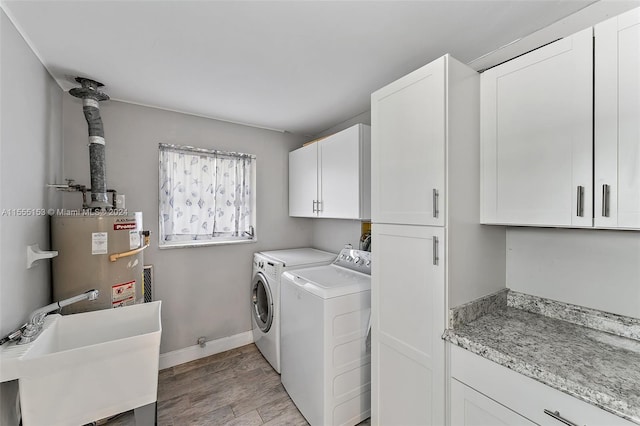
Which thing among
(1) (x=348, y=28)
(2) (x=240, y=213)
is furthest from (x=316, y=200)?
(1) (x=348, y=28)

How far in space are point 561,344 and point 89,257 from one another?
2595 mm

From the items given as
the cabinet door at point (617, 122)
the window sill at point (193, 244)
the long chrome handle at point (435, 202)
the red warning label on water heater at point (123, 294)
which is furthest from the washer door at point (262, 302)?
the cabinet door at point (617, 122)

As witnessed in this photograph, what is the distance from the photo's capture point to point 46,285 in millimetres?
1606

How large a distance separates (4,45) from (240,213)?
1.97 meters

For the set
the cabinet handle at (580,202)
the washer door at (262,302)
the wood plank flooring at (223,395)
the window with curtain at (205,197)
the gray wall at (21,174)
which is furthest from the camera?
the window with curtain at (205,197)

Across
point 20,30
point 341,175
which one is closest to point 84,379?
point 20,30

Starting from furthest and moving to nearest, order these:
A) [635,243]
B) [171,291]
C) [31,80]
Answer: [171,291], [31,80], [635,243]

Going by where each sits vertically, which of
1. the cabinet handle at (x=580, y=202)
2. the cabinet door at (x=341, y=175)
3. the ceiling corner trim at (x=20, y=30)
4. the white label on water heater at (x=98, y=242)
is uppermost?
the ceiling corner trim at (x=20, y=30)

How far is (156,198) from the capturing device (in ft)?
7.93

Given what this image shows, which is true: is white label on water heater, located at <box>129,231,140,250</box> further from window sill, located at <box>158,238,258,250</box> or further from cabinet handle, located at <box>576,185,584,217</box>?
cabinet handle, located at <box>576,185,584,217</box>

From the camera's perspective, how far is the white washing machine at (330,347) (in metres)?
1.64

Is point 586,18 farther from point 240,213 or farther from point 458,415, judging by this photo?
point 240,213

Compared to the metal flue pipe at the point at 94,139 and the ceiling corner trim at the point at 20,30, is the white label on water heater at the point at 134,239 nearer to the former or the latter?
the metal flue pipe at the point at 94,139

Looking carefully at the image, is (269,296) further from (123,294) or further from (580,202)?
(580,202)
